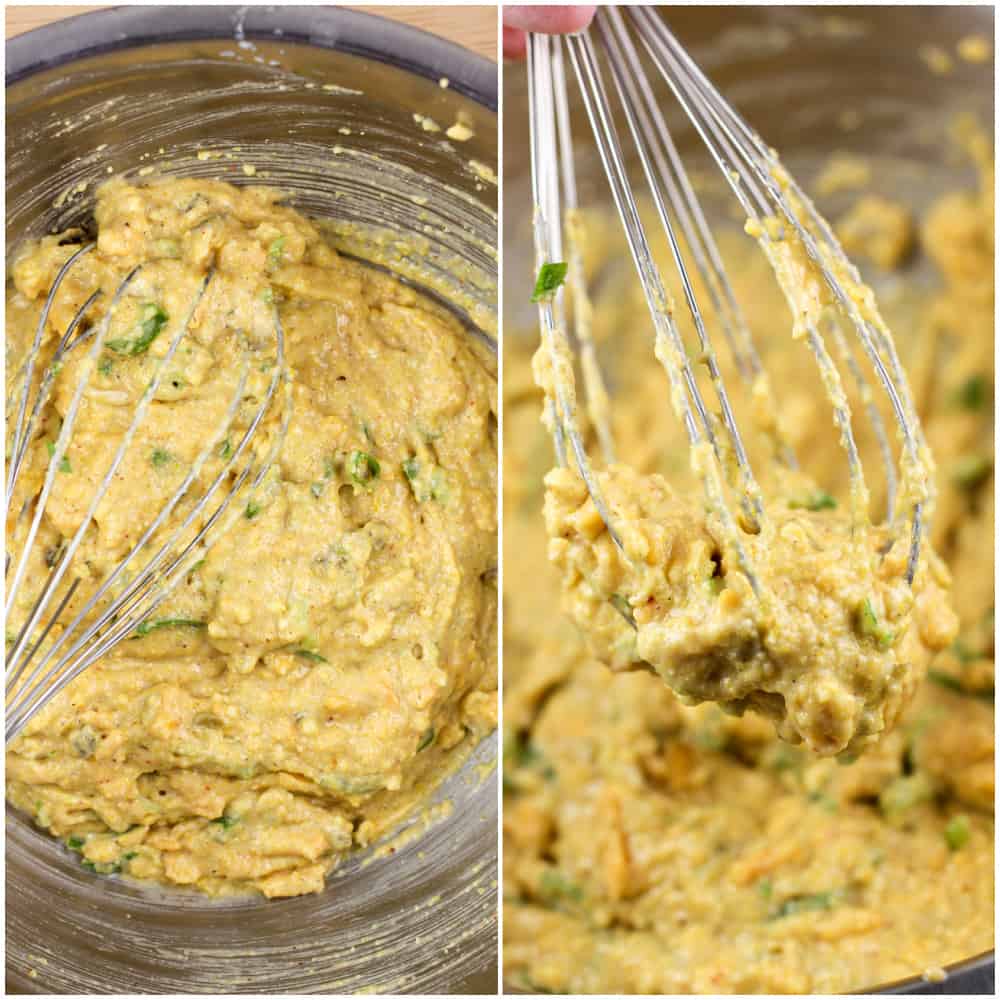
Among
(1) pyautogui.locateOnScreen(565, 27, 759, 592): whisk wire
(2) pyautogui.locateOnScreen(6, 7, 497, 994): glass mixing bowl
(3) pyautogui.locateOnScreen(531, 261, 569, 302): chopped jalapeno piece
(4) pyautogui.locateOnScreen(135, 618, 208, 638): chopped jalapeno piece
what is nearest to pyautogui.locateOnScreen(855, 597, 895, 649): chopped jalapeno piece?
(1) pyautogui.locateOnScreen(565, 27, 759, 592): whisk wire

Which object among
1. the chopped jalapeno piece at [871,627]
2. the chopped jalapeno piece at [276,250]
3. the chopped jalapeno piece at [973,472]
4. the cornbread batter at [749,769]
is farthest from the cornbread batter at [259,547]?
the chopped jalapeno piece at [973,472]

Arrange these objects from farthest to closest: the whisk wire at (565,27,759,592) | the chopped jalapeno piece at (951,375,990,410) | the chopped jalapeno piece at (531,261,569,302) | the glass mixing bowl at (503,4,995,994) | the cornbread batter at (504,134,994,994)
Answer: the chopped jalapeno piece at (951,375,990,410), the glass mixing bowl at (503,4,995,994), the cornbread batter at (504,134,994,994), the chopped jalapeno piece at (531,261,569,302), the whisk wire at (565,27,759,592)

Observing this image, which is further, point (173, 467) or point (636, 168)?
point (636, 168)

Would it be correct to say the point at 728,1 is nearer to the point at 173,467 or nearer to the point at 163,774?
the point at 173,467

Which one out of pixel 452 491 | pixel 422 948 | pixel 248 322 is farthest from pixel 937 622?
pixel 248 322

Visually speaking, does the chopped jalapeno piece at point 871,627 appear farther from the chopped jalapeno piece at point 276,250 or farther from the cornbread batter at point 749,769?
the chopped jalapeno piece at point 276,250

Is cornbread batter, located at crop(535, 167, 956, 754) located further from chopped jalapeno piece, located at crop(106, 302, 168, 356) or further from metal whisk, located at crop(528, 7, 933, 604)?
chopped jalapeno piece, located at crop(106, 302, 168, 356)
